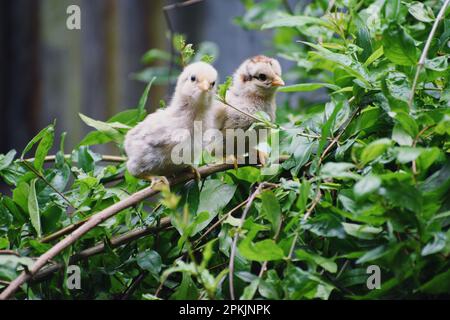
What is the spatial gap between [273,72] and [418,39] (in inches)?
18.2

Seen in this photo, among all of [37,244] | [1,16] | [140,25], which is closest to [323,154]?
[37,244]

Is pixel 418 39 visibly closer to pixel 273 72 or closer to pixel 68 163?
pixel 273 72

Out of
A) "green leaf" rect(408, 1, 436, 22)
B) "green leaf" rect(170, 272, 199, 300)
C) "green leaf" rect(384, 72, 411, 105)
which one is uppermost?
"green leaf" rect(408, 1, 436, 22)

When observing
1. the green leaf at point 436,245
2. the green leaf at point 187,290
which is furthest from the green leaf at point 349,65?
the green leaf at point 187,290

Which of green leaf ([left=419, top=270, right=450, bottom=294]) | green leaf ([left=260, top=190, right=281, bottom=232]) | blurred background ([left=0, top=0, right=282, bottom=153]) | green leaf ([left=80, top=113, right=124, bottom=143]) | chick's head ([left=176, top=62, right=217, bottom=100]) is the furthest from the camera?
blurred background ([left=0, top=0, right=282, bottom=153])

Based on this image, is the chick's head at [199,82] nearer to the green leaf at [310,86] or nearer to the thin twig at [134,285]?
the green leaf at [310,86]

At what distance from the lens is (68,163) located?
6.46 ft

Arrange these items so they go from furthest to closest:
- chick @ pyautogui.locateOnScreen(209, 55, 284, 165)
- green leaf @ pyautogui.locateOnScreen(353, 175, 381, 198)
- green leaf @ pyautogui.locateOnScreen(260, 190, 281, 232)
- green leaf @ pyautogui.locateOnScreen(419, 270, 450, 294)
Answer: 1. chick @ pyautogui.locateOnScreen(209, 55, 284, 165)
2. green leaf @ pyautogui.locateOnScreen(260, 190, 281, 232)
3. green leaf @ pyautogui.locateOnScreen(419, 270, 450, 294)
4. green leaf @ pyautogui.locateOnScreen(353, 175, 381, 198)

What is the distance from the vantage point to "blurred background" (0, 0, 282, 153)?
4.31 metres

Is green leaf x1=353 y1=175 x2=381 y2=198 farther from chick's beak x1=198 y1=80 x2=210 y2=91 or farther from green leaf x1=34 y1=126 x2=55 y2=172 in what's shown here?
green leaf x1=34 y1=126 x2=55 y2=172

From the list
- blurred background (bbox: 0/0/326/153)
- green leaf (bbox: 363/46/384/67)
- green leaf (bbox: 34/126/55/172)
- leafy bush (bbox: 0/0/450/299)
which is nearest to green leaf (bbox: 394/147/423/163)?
leafy bush (bbox: 0/0/450/299)

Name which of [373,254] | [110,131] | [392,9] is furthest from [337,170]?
[110,131]

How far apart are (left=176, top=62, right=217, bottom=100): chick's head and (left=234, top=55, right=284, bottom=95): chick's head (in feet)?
0.95

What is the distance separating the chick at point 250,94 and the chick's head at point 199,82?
163 millimetres
